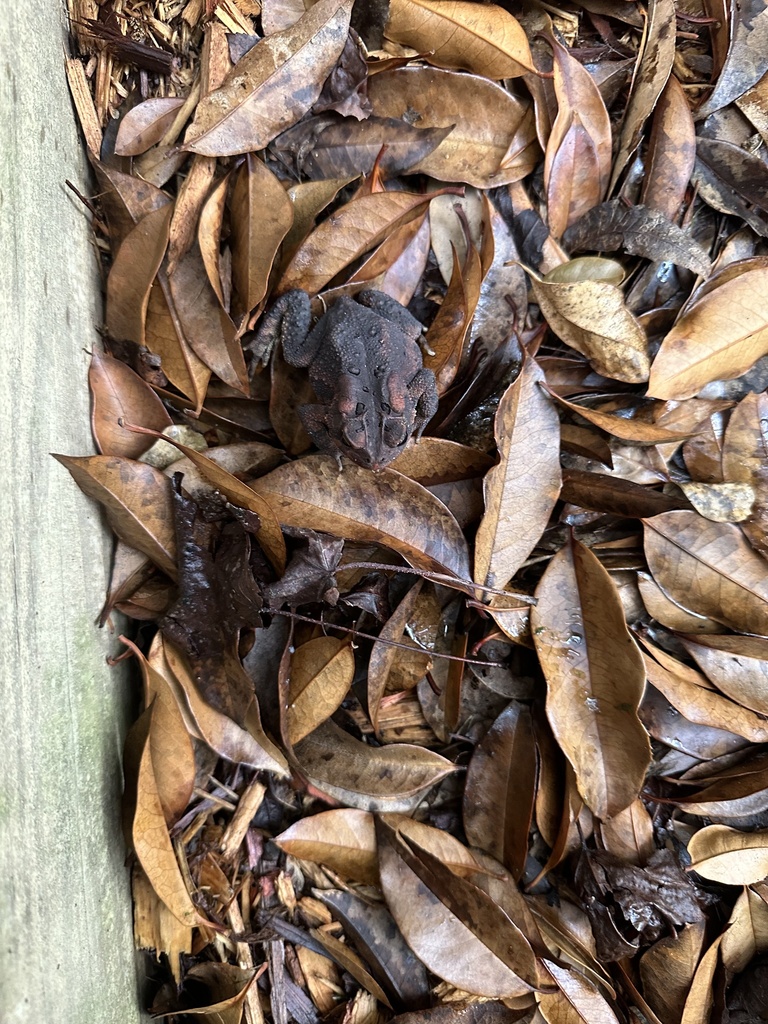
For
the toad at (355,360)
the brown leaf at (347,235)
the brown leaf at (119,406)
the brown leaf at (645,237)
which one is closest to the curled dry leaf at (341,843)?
the toad at (355,360)

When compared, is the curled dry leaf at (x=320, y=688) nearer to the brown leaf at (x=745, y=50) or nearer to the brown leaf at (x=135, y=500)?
the brown leaf at (x=135, y=500)

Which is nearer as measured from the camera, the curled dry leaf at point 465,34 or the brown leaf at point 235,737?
the brown leaf at point 235,737

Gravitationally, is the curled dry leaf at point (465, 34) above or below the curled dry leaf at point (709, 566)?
above

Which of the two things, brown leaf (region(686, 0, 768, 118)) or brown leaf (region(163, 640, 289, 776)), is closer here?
brown leaf (region(163, 640, 289, 776))

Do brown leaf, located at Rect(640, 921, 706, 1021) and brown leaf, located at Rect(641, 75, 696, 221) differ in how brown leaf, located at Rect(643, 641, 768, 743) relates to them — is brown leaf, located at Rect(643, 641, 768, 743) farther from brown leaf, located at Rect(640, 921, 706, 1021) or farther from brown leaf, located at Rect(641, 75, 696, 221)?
brown leaf, located at Rect(641, 75, 696, 221)

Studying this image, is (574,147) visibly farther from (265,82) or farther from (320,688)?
(320,688)

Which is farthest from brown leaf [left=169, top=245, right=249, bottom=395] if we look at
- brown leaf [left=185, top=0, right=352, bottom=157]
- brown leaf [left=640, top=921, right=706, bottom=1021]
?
brown leaf [left=640, top=921, right=706, bottom=1021]
